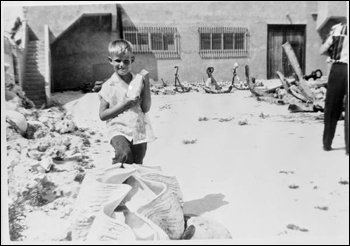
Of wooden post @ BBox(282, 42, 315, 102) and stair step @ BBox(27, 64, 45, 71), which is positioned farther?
stair step @ BBox(27, 64, 45, 71)

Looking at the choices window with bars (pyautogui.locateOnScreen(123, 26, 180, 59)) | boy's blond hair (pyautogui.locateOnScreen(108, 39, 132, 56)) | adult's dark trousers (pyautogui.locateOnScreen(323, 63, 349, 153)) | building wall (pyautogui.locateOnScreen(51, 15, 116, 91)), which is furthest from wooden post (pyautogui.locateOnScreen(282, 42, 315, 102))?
building wall (pyautogui.locateOnScreen(51, 15, 116, 91))

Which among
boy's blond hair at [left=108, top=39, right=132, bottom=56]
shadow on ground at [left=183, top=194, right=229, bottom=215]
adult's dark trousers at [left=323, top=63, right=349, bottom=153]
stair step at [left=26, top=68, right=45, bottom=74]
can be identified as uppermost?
boy's blond hair at [left=108, top=39, right=132, bottom=56]

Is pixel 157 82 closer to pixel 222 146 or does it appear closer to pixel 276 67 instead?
pixel 222 146

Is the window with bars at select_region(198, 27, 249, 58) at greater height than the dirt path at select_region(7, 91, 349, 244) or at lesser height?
greater

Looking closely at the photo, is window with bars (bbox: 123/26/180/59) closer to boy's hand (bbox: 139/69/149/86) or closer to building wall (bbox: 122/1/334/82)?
building wall (bbox: 122/1/334/82)

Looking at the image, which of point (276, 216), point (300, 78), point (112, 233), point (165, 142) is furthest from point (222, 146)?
point (112, 233)

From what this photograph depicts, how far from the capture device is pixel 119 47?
3.03 metres

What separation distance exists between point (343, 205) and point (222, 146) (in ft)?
3.27

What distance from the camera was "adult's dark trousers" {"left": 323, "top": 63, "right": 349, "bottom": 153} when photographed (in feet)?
9.53

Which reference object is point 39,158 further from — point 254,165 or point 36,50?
point 254,165

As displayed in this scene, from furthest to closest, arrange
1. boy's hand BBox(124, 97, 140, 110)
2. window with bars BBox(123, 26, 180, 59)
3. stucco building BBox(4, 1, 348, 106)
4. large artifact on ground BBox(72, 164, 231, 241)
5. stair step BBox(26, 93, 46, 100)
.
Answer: stair step BBox(26, 93, 46, 100) → window with bars BBox(123, 26, 180, 59) → stucco building BBox(4, 1, 348, 106) → boy's hand BBox(124, 97, 140, 110) → large artifact on ground BBox(72, 164, 231, 241)

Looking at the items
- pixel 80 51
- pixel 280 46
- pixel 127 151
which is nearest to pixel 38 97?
pixel 80 51

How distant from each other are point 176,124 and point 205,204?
2.26 ft

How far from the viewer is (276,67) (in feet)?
10.8
